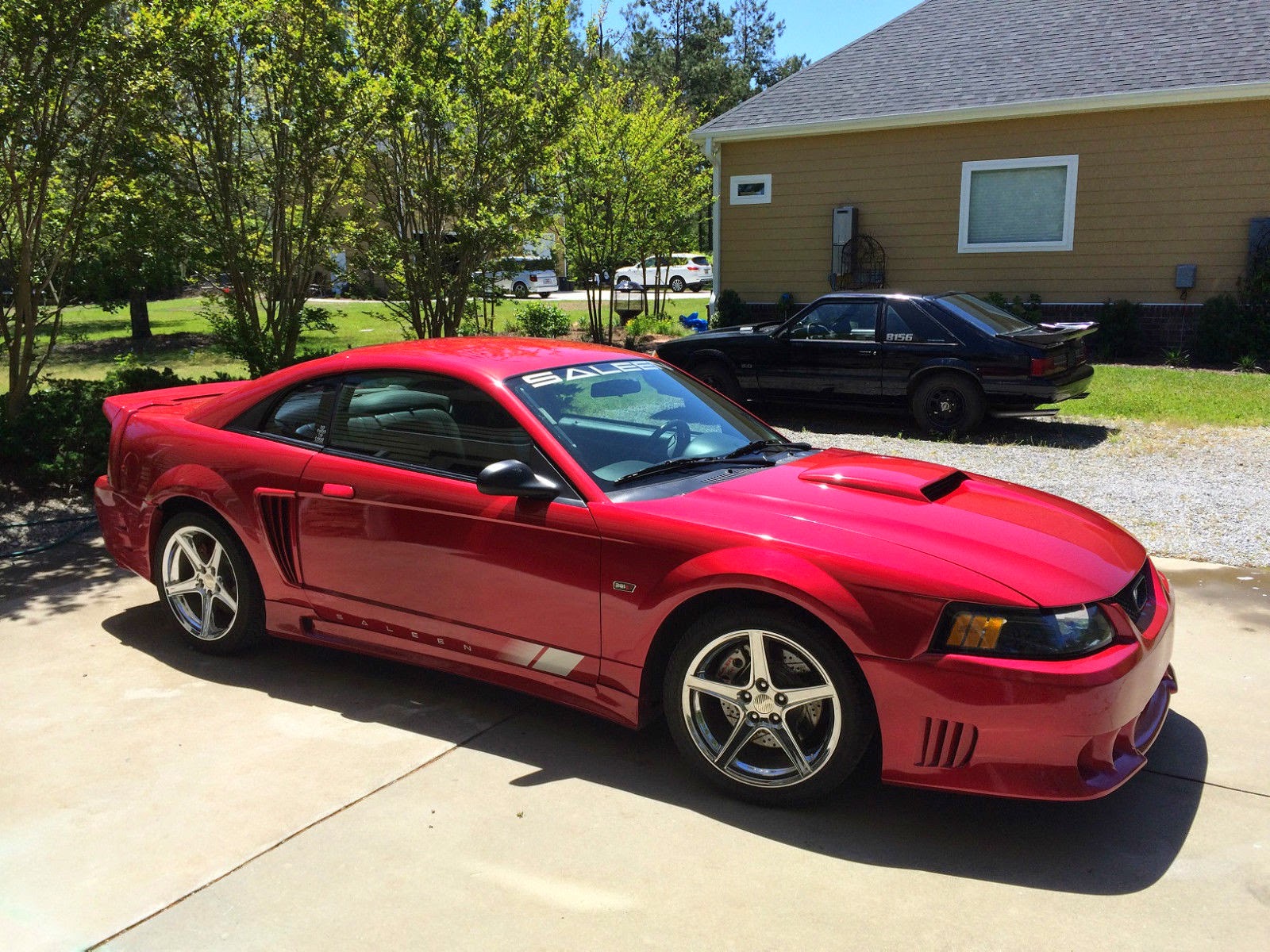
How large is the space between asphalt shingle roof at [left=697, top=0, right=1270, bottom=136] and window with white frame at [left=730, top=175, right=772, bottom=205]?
846 mm

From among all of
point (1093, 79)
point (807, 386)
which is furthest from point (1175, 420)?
point (1093, 79)

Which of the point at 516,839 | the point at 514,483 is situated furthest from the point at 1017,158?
the point at 516,839

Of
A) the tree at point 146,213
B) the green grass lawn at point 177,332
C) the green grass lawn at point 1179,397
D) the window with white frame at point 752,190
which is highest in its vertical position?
the window with white frame at point 752,190

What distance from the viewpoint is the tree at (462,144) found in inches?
390

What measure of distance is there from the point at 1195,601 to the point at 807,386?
5736 millimetres

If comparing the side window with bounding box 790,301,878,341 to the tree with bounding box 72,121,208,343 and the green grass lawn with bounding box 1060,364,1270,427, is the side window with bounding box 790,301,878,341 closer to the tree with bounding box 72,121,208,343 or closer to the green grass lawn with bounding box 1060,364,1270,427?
the green grass lawn with bounding box 1060,364,1270,427

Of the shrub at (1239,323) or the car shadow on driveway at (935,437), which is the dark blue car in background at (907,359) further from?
the shrub at (1239,323)

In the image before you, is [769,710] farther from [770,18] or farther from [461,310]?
[770,18]

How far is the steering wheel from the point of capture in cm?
411

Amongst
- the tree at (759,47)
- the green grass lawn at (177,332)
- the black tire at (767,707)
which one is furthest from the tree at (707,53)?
the black tire at (767,707)

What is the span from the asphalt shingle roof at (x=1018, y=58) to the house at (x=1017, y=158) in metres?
0.04

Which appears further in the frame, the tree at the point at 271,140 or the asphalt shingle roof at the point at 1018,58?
the asphalt shingle roof at the point at 1018,58

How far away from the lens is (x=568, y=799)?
346 cm

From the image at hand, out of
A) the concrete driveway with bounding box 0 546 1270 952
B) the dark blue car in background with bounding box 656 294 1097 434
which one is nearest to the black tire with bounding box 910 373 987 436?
the dark blue car in background with bounding box 656 294 1097 434
